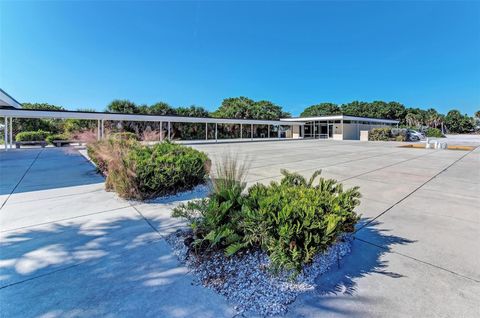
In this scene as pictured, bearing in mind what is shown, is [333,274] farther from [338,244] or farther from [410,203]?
[410,203]

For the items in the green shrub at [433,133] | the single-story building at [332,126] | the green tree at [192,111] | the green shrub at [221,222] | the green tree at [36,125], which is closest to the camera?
the green shrub at [221,222]

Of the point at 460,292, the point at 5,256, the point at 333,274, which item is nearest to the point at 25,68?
the point at 5,256

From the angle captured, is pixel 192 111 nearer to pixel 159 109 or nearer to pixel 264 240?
pixel 159 109

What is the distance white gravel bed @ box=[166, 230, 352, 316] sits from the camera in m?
1.97

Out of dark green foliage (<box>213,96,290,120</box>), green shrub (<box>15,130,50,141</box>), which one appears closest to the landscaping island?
green shrub (<box>15,130,50,141</box>)

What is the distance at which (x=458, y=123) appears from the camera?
5469 centimetres

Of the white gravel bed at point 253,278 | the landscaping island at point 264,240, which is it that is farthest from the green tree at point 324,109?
the white gravel bed at point 253,278

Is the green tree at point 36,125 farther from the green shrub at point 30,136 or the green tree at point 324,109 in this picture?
the green tree at point 324,109

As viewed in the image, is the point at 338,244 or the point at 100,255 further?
the point at 338,244

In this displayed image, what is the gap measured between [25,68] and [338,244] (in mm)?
16911

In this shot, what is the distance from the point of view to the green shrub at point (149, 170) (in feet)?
15.4

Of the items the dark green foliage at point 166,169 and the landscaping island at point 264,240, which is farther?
the dark green foliage at point 166,169

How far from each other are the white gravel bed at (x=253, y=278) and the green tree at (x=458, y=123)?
7287 cm

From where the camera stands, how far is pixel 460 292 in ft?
7.02
